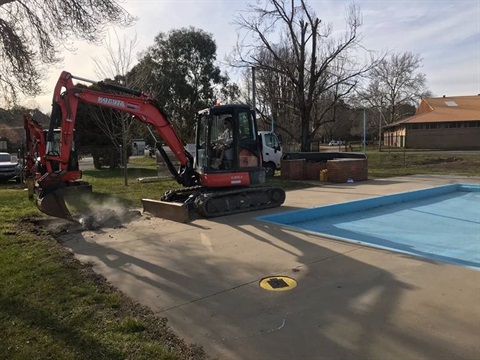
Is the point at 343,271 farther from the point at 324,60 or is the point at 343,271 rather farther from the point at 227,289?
the point at 324,60

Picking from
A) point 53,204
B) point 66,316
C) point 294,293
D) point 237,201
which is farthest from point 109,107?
point 294,293

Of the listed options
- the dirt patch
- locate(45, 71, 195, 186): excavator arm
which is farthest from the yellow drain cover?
the dirt patch

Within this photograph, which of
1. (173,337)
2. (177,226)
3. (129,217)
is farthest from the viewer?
(129,217)

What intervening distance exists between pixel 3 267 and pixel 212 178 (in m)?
5.22

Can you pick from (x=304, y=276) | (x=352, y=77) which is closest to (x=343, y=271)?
(x=304, y=276)

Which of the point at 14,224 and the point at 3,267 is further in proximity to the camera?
the point at 14,224

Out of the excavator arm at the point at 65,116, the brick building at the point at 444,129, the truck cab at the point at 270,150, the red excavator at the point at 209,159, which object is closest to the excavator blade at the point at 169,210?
the red excavator at the point at 209,159

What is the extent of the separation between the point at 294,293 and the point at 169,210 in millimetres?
5246

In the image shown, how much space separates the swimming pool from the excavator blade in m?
1.79

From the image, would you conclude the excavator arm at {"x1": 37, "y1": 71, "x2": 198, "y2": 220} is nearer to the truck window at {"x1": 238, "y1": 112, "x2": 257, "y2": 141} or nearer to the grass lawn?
the grass lawn

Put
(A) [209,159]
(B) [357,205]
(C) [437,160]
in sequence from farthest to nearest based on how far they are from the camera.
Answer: (C) [437,160] < (B) [357,205] < (A) [209,159]

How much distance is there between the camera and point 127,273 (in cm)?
558

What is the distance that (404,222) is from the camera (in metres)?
10.4

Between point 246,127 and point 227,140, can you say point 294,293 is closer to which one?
point 227,140
